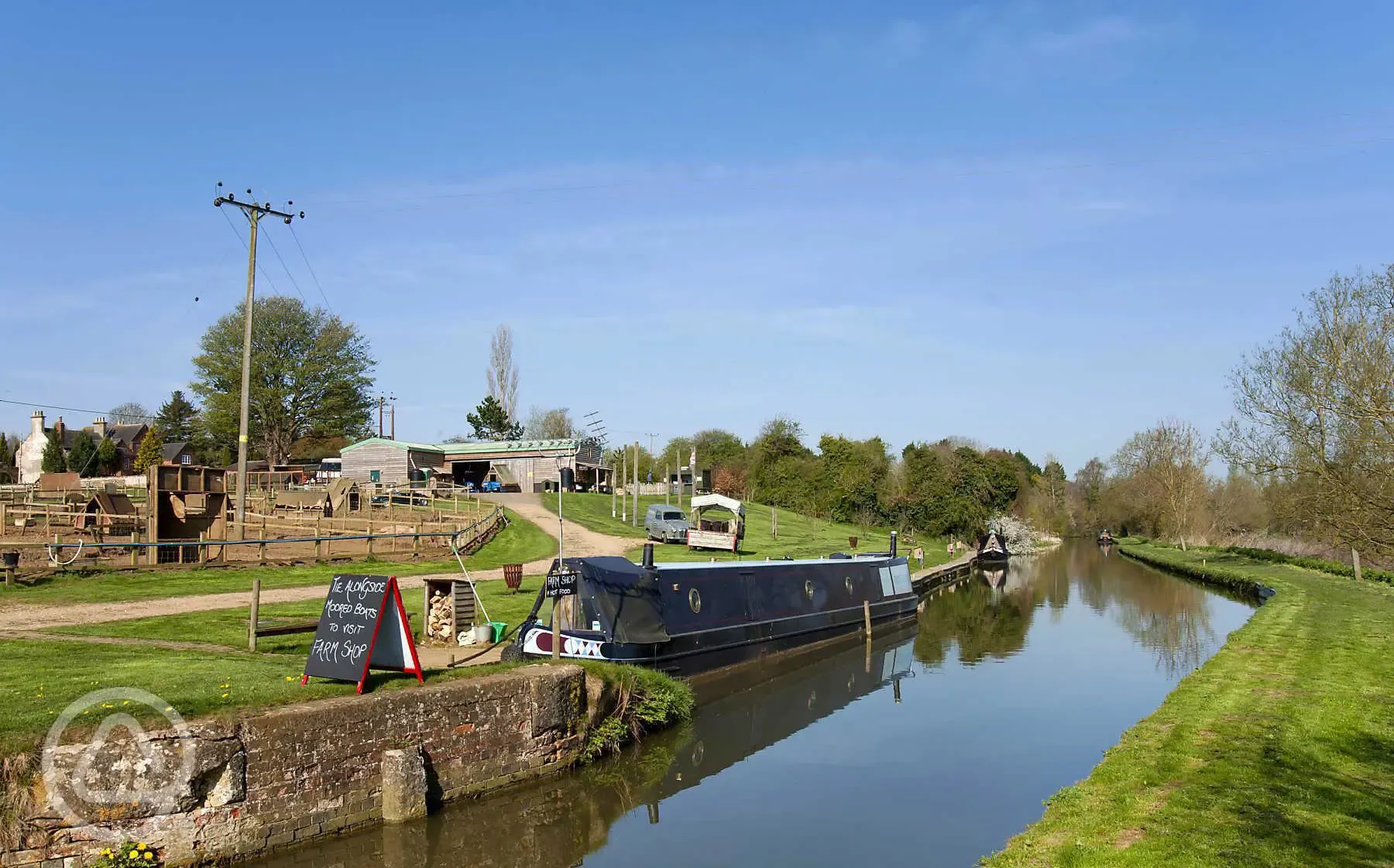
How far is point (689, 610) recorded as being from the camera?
720 inches

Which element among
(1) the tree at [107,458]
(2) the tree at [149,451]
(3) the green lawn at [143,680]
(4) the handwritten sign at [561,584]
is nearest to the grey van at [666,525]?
(4) the handwritten sign at [561,584]

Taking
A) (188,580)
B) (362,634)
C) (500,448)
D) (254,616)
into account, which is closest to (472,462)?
(500,448)

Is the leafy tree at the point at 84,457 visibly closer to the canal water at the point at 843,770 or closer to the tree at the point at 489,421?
the tree at the point at 489,421

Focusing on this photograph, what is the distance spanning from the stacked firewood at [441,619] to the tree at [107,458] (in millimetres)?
61177

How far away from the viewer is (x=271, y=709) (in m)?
9.16

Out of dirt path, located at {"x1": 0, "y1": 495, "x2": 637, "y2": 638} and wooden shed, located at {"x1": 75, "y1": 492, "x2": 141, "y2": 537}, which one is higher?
wooden shed, located at {"x1": 75, "y1": 492, "x2": 141, "y2": 537}

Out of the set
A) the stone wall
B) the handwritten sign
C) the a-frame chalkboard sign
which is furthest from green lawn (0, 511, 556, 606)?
the stone wall

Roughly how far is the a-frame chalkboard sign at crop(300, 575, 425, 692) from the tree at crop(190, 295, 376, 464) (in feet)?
167

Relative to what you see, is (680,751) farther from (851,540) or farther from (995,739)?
(851,540)

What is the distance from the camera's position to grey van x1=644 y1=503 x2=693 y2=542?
122 ft

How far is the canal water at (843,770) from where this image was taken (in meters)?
10.1

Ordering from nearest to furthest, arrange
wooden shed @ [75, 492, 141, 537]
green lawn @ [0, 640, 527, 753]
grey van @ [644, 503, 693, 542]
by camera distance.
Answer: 1. green lawn @ [0, 640, 527, 753]
2. wooden shed @ [75, 492, 141, 537]
3. grey van @ [644, 503, 693, 542]

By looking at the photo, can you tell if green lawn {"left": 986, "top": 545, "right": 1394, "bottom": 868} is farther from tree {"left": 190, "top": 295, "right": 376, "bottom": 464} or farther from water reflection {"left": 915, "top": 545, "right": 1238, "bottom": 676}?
tree {"left": 190, "top": 295, "right": 376, "bottom": 464}

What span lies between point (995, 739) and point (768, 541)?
29165mm
